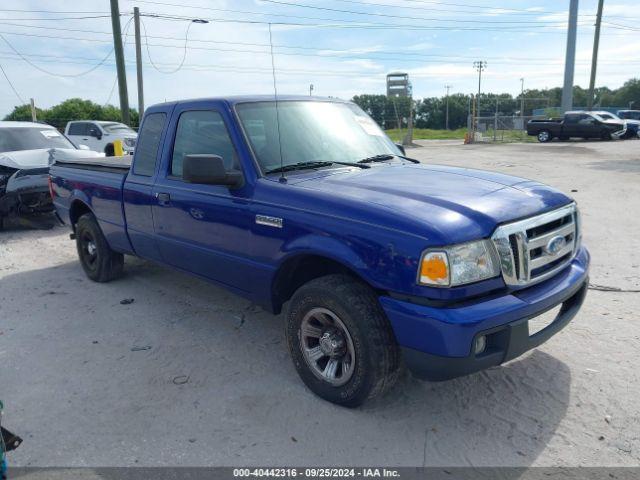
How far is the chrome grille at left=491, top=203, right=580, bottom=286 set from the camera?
2855 mm

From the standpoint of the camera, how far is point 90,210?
5.85 m

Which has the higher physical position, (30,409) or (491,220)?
(491,220)

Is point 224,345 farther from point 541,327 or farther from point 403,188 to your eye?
point 541,327

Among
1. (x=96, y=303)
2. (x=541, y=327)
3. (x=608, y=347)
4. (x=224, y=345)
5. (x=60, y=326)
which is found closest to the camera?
(x=541, y=327)

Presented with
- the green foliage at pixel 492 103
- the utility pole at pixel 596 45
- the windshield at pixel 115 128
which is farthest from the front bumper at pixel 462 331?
the green foliage at pixel 492 103

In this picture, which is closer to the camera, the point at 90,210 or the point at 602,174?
the point at 90,210

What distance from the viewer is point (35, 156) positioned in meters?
8.95

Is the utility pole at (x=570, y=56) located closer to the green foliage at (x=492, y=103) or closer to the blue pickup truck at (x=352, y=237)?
the blue pickup truck at (x=352, y=237)

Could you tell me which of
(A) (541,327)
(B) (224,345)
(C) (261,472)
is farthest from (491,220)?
(B) (224,345)

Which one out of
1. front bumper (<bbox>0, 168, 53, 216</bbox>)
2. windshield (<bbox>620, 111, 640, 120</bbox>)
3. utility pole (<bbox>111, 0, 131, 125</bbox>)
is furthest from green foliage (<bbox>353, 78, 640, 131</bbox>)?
front bumper (<bbox>0, 168, 53, 216</bbox>)

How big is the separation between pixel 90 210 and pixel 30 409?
291cm

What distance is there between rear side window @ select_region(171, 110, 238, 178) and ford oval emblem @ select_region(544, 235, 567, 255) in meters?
2.11

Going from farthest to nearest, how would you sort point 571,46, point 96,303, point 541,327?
point 571,46
point 96,303
point 541,327

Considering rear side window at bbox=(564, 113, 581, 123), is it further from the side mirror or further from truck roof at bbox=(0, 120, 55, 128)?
the side mirror
